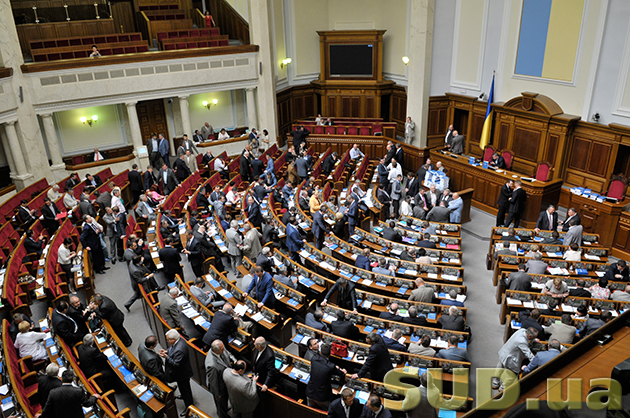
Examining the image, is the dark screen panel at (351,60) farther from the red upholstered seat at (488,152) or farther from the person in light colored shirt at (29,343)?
the person in light colored shirt at (29,343)

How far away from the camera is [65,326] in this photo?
637cm

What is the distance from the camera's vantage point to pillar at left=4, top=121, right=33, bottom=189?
1352 cm

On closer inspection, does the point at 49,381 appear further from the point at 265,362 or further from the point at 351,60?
the point at 351,60

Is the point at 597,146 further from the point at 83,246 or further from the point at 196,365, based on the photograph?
the point at 83,246

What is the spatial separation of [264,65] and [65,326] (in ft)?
45.0

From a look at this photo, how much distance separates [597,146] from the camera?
1180cm

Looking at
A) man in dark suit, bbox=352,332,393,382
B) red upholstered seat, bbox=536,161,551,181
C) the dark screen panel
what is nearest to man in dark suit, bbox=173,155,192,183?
the dark screen panel

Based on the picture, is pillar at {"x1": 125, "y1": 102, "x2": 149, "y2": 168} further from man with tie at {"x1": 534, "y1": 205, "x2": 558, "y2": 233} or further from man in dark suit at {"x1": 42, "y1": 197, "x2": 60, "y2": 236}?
man with tie at {"x1": 534, "y1": 205, "x2": 558, "y2": 233}

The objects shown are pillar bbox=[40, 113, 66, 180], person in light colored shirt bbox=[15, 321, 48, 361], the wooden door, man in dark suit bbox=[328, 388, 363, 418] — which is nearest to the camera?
man in dark suit bbox=[328, 388, 363, 418]

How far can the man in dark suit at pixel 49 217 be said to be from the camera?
10.6m

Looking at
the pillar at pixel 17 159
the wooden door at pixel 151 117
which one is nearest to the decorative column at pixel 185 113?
the wooden door at pixel 151 117

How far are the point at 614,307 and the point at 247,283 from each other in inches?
233

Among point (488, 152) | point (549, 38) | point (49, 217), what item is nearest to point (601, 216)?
point (488, 152)

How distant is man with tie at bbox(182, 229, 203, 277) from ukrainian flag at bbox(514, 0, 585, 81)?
11.0m
